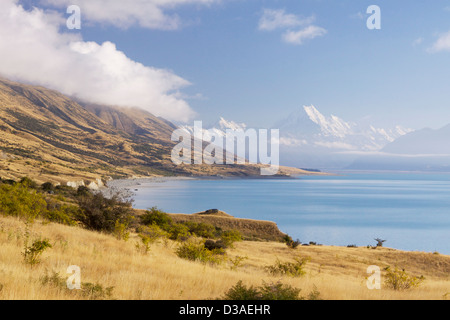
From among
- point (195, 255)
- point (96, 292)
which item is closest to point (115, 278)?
point (96, 292)

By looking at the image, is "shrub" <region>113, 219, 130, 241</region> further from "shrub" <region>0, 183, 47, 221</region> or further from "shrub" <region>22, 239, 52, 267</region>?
"shrub" <region>22, 239, 52, 267</region>

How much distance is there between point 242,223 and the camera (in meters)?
52.8

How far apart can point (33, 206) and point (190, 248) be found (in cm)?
1109

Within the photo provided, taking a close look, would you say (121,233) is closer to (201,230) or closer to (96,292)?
(96,292)

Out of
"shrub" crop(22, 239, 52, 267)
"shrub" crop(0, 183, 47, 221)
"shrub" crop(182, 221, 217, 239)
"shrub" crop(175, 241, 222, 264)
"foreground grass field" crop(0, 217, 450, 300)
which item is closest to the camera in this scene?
"foreground grass field" crop(0, 217, 450, 300)

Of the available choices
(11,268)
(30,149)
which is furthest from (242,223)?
(30,149)

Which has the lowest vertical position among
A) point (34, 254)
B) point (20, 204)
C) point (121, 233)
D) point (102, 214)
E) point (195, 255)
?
point (195, 255)

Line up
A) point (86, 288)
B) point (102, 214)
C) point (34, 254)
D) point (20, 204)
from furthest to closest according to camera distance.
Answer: point (102, 214), point (20, 204), point (34, 254), point (86, 288)

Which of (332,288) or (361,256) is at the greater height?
(332,288)

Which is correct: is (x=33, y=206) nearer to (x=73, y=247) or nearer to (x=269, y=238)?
(x=73, y=247)

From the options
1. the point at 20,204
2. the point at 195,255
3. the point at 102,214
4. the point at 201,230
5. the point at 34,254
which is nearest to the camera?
the point at 34,254

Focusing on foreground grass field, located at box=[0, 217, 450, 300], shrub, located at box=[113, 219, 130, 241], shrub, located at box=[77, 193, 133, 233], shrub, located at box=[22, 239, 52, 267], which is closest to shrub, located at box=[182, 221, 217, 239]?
shrub, located at box=[77, 193, 133, 233]

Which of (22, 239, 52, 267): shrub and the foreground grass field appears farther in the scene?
(22, 239, 52, 267): shrub

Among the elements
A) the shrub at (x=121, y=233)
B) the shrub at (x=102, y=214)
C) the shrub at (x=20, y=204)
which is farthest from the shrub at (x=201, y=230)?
the shrub at (x=20, y=204)
